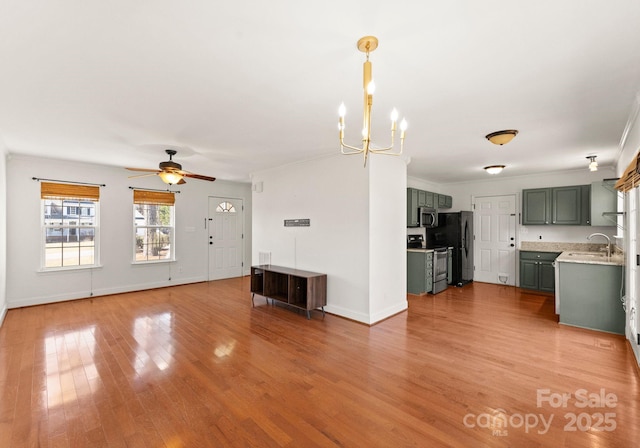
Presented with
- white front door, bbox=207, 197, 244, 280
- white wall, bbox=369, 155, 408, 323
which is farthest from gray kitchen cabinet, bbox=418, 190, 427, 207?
white front door, bbox=207, 197, 244, 280

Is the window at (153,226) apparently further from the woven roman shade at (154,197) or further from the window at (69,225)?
the window at (69,225)

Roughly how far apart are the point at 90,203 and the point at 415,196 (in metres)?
6.44

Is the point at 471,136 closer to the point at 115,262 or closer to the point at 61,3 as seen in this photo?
the point at 61,3

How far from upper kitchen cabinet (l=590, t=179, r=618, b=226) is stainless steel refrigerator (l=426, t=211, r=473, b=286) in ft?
7.18

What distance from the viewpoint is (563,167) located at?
5691 mm

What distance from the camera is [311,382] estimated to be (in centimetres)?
264

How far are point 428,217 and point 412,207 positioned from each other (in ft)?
2.49

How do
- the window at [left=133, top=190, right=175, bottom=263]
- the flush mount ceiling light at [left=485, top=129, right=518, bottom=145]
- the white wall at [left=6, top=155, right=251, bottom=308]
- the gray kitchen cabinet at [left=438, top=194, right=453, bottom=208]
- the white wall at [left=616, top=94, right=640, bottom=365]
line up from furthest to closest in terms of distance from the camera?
the gray kitchen cabinet at [left=438, top=194, right=453, bottom=208] < the window at [left=133, top=190, right=175, bottom=263] < the white wall at [left=6, top=155, right=251, bottom=308] < the flush mount ceiling light at [left=485, top=129, right=518, bottom=145] < the white wall at [left=616, top=94, right=640, bottom=365]

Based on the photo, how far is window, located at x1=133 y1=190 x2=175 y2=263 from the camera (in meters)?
6.25

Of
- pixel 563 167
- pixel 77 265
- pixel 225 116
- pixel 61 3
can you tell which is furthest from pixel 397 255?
pixel 77 265

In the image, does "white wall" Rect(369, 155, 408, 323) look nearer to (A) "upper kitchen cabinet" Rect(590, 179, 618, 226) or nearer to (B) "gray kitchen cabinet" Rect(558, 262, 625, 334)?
(B) "gray kitchen cabinet" Rect(558, 262, 625, 334)

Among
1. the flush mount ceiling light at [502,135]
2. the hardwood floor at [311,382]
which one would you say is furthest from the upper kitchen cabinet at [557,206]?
the flush mount ceiling light at [502,135]

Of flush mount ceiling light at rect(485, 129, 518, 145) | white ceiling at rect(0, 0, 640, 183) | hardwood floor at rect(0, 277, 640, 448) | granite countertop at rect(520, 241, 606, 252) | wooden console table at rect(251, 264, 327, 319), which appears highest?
white ceiling at rect(0, 0, 640, 183)

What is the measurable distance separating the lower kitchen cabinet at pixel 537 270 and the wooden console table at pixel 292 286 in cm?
454
